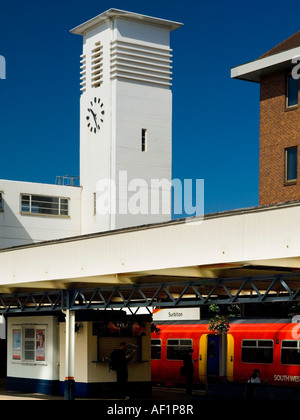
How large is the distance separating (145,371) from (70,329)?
4.52 m

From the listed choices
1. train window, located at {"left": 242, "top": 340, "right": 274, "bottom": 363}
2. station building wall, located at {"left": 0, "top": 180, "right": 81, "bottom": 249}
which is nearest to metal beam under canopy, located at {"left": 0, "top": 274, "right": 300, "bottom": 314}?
train window, located at {"left": 242, "top": 340, "right": 274, "bottom": 363}

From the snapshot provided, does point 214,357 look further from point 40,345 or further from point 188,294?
point 40,345

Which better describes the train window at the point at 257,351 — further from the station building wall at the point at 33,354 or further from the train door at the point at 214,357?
the station building wall at the point at 33,354

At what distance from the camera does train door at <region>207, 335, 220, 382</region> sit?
133ft

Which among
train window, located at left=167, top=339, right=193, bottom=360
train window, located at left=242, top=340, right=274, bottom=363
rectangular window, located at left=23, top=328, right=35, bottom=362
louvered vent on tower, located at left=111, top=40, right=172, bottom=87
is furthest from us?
louvered vent on tower, located at left=111, top=40, right=172, bottom=87

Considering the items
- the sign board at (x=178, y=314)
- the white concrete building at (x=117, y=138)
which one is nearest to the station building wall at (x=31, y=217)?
the white concrete building at (x=117, y=138)

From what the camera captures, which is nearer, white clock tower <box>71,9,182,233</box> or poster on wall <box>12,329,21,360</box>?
poster on wall <box>12,329,21,360</box>

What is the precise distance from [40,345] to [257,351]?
8.85 m

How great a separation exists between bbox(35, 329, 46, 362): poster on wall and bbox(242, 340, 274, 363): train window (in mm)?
8387

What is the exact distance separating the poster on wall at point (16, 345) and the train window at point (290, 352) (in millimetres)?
10723

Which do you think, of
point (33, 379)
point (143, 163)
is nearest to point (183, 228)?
point (33, 379)

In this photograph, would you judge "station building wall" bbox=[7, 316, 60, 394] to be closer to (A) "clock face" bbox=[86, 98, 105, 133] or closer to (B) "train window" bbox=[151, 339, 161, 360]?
(B) "train window" bbox=[151, 339, 161, 360]

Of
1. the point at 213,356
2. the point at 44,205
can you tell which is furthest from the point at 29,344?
the point at 44,205

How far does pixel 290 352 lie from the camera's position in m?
37.1
